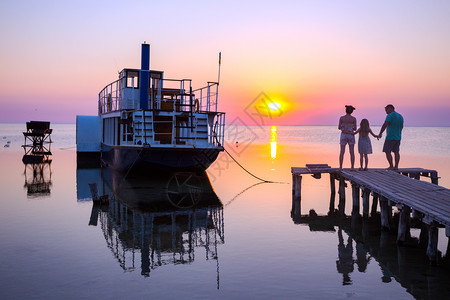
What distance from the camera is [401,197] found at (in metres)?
10.3

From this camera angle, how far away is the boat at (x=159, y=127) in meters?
19.4


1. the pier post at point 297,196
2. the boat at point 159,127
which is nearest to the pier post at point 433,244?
the pier post at point 297,196

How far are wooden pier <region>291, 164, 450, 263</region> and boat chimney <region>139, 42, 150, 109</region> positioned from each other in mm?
11483

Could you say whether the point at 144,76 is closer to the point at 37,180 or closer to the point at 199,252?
the point at 37,180

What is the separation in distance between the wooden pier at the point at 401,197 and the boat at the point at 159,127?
606 cm

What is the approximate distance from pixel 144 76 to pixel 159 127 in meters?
3.78

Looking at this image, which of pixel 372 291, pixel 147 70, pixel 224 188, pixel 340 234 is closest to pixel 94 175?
pixel 147 70

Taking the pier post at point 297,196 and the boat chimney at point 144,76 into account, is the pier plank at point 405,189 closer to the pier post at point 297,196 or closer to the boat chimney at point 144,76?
the pier post at point 297,196

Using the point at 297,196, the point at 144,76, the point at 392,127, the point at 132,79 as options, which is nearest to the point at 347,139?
the point at 392,127

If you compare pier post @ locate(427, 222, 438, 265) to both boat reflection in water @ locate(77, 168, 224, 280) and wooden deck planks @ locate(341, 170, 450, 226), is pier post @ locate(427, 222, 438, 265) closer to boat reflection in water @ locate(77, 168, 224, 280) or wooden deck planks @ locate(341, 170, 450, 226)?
wooden deck planks @ locate(341, 170, 450, 226)

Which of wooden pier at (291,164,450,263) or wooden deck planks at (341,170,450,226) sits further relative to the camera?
wooden deck planks at (341,170,450,226)

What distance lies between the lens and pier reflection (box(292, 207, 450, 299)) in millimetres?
7801

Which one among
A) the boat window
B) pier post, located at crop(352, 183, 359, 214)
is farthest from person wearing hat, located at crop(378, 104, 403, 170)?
the boat window

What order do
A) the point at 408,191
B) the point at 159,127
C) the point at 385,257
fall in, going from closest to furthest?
the point at 385,257, the point at 408,191, the point at 159,127
